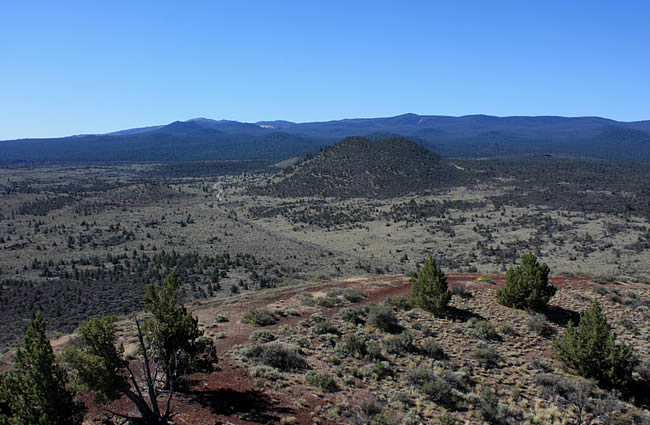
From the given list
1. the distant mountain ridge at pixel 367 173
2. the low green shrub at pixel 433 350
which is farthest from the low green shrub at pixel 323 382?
the distant mountain ridge at pixel 367 173

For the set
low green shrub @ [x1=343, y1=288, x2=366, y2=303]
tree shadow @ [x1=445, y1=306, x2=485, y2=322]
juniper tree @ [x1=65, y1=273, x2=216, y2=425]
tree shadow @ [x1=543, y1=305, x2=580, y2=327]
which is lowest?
tree shadow @ [x1=543, y1=305, x2=580, y2=327]

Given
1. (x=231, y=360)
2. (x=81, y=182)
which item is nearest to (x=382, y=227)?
(x=231, y=360)

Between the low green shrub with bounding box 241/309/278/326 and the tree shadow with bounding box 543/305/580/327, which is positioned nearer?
the low green shrub with bounding box 241/309/278/326

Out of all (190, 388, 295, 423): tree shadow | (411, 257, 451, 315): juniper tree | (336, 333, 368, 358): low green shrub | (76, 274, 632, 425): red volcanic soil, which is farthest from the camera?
(411, 257, 451, 315): juniper tree

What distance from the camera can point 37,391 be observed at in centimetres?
646

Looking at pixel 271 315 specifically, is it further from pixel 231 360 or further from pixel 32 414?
pixel 32 414

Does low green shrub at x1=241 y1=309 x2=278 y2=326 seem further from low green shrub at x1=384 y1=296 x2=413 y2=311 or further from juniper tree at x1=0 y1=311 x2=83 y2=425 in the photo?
juniper tree at x1=0 y1=311 x2=83 y2=425

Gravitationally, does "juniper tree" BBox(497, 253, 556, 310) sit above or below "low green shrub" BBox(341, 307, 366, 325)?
above

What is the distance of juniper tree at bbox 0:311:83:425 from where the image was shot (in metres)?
6.46

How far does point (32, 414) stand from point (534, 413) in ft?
33.3

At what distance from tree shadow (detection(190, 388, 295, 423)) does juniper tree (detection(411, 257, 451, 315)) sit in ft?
24.9

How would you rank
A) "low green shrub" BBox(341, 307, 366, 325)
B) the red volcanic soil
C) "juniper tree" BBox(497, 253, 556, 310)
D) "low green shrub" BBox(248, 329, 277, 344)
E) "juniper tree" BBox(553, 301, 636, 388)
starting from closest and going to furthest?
1. the red volcanic soil
2. "juniper tree" BBox(553, 301, 636, 388)
3. "low green shrub" BBox(248, 329, 277, 344)
4. "low green shrub" BBox(341, 307, 366, 325)
5. "juniper tree" BBox(497, 253, 556, 310)

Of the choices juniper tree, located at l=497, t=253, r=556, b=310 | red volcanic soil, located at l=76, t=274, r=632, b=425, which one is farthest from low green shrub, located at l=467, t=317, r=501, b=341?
red volcanic soil, located at l=76, t=274, r=632, b=425

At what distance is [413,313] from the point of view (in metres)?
15.6
